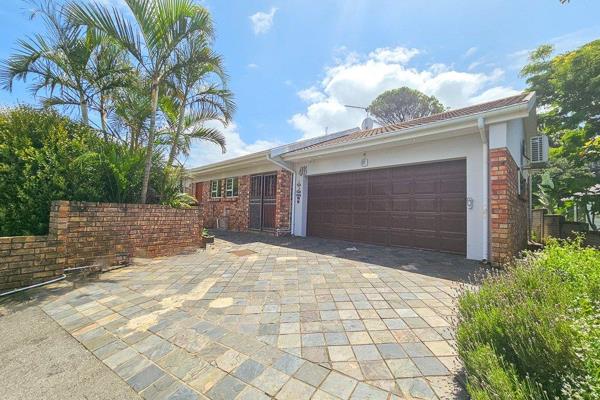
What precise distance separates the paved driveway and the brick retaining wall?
45 cm

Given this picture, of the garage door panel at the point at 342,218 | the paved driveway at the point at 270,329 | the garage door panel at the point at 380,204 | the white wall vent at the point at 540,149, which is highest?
the white wall vent at the point at 540,149

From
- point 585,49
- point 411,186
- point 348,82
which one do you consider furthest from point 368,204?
point 585,49

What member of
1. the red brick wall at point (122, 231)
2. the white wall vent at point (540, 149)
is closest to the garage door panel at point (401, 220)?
the white wall vent at point (540, 149)

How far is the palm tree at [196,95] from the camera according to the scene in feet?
17.0

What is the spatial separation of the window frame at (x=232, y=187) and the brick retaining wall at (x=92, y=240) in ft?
17.4

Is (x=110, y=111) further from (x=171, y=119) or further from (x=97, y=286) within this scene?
(x=97, y=286)

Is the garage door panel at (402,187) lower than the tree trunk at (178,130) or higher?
lower

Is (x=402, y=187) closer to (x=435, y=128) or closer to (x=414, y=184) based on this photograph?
(x=414, y=184)

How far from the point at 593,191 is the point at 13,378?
1493 cm

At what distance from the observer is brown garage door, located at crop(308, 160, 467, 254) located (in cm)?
561

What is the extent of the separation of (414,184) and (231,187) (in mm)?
7892

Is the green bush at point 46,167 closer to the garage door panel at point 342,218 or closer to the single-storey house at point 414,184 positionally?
the single-storey house at point 414,184

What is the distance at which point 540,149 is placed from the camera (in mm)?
5953

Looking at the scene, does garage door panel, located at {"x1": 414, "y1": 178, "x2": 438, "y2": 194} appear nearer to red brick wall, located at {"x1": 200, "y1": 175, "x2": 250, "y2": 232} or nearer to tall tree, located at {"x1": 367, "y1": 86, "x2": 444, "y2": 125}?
red brick wall, located at {"x1": 200, "y1": 175, "x2": 250, "y2": 232}
